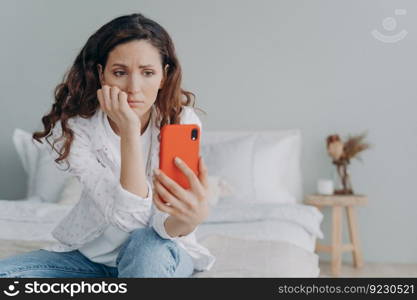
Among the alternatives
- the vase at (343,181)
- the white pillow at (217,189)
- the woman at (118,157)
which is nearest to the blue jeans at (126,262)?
the woman at (118,157)

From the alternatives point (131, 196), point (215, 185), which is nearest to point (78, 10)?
point (215, 185)

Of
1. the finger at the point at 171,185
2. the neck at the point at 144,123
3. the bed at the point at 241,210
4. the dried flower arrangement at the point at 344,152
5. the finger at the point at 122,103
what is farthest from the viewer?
the dried flower arrangement at the point at 344,152

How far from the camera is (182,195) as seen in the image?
1.02 meters

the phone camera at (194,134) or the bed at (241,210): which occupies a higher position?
the bed at (241,210)

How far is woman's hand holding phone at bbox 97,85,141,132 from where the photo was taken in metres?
1.13

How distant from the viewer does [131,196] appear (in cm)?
117

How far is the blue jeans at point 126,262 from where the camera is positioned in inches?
46.0

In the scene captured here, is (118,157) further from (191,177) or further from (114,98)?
(191,177)

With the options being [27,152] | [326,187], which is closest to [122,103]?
[326,187]

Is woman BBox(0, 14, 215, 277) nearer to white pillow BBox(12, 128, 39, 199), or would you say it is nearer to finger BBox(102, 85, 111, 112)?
finger BBox(102, 85, 111, 112)

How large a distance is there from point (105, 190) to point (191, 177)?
299 mm

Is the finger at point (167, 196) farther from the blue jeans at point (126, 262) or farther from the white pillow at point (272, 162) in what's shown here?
the white pillow at point (272, 162)

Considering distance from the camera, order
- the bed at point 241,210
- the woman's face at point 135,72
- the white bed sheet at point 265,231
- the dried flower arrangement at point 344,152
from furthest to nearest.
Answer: the dried flower arrangement at point 344,152 → the white bed sheet at point 265,231 → the bed at point 241,210 → the woman's face at point 135,72

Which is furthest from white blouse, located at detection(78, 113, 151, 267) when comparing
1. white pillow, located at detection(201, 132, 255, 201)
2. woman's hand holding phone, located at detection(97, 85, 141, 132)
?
white pillow, located at detection(201, 132, 255, 201)
